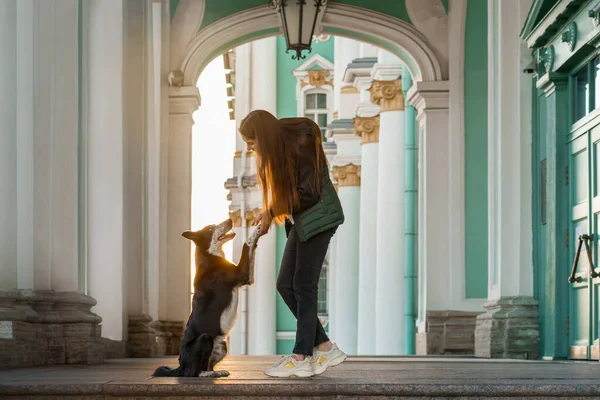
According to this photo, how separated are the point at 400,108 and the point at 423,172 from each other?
5.37 meters

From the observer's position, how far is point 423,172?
53.7ft

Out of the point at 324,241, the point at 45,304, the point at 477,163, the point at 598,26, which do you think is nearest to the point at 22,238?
the point at 45,304

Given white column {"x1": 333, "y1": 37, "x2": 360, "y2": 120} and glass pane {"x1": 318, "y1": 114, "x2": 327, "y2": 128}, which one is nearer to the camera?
white column {"x1": 333, "y1": 37, "x2": 360, "y2": 120}

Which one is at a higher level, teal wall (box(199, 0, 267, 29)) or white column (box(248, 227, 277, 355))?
teal wall (box(199, 0, 267, 29))

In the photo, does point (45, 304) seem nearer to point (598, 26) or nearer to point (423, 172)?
point (598, 26)

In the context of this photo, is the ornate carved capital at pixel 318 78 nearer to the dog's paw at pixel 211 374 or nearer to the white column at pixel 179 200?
the white column at pixel 179 200

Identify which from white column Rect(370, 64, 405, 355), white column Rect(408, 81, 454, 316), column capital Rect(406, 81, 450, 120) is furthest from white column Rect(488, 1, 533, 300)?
white column Rect(370, 64, 405, 355)

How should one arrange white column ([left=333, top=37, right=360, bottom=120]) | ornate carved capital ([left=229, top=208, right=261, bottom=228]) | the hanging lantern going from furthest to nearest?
ornate carved capital ([left=229, top=208, right=261, bottom=228]) < white column ([left=333, top=37, right=360, bottom=120]) < the hanging lantern

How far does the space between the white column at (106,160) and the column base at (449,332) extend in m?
4.87

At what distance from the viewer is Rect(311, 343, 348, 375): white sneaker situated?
6.55 m

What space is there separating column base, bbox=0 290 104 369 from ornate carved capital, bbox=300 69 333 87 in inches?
1026

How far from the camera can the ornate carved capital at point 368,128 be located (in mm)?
24344

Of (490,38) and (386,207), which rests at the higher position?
(490,38)

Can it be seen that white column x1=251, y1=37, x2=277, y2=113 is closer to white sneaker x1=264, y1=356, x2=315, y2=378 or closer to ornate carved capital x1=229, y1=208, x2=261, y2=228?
ornate carved capital x1=229, y1=208, x2=261, y2=228
